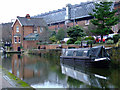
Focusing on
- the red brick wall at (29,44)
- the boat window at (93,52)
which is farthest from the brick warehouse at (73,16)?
the boat window at (93,52)

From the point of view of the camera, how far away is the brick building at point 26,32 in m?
53.5

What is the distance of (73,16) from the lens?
198 feet

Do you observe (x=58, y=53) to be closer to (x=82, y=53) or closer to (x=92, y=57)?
(x=82, y=53)

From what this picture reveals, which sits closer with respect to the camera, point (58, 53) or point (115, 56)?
point (115, 56)

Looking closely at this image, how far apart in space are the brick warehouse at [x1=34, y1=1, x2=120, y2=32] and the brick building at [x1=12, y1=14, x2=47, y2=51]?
8431mm

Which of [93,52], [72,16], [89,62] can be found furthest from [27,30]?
[89,62]

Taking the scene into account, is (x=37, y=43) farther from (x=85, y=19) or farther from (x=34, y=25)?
(x=85, y=19)

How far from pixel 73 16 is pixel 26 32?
51.4 feet

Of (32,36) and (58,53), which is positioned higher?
(32,36)

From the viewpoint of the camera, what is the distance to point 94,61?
67.4 ft

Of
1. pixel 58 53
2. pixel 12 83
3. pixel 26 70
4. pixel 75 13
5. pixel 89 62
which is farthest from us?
pixel 75 13

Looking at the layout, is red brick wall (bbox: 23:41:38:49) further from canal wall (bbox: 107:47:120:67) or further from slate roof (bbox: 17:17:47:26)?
canal wall (bbox: 107:47:120:67)

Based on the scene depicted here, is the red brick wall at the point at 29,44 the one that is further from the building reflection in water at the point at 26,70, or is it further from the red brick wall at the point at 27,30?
the building reflection in water at the point at 26,70

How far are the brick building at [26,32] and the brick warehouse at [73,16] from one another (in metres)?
8.43
